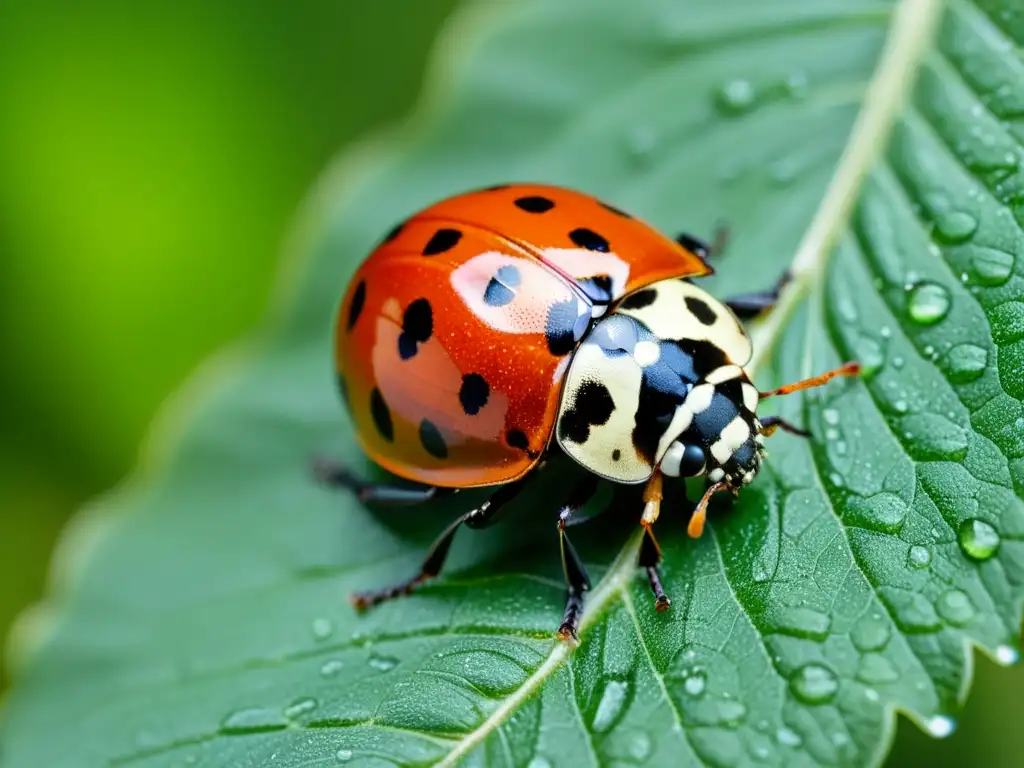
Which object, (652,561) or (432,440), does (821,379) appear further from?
(432,440)

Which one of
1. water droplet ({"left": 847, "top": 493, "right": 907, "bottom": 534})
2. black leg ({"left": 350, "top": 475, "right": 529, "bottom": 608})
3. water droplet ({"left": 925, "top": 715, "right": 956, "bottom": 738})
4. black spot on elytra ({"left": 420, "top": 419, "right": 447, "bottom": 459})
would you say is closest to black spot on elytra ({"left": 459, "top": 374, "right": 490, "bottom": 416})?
black spot on elytra ({"left": 420, "top": 419, "right": 447, "bottom": 459})

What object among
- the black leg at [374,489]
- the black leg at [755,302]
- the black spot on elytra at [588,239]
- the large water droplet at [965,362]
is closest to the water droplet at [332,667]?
the black leg at [374,489]

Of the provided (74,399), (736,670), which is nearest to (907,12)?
(736,670)

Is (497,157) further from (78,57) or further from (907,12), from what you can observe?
(78,57)

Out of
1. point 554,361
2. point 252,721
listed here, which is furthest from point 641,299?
point 252,721

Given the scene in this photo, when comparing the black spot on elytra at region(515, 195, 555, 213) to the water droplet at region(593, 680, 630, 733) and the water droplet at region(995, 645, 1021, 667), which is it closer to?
the water droplet at region(593, 680, 630, 733)

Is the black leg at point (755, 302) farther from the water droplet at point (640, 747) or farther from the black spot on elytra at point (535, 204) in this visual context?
the water droplet at point (640, 747)
